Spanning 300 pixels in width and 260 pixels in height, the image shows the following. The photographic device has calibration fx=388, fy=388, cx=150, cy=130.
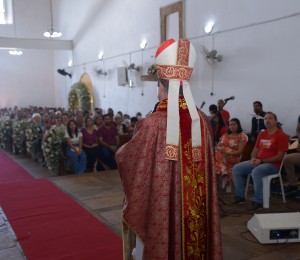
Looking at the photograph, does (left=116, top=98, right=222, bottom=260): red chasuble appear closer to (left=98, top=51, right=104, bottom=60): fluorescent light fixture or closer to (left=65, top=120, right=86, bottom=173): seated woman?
(left=65, top=120, right=86, bottom=173): seated woman

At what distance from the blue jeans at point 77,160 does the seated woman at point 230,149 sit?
3014mm

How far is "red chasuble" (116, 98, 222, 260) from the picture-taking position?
239 cm

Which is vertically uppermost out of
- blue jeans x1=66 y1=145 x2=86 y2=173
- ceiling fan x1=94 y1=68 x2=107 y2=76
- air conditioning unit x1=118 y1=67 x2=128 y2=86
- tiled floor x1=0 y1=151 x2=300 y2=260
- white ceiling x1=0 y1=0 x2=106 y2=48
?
white ceiling x1=0 y1=0 x2=106 y2=48

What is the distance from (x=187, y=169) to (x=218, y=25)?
24.7 feet

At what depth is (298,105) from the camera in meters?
7.31

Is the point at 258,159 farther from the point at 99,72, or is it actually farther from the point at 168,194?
→ the point at 99,72

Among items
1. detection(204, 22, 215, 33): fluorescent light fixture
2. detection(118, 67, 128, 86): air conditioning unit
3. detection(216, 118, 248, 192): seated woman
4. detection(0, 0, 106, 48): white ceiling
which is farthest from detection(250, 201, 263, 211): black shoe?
detection(0, 0, 106, 48): white ceiling

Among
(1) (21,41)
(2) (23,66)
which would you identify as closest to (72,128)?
(1) (21,41)

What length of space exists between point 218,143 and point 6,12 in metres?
17.1

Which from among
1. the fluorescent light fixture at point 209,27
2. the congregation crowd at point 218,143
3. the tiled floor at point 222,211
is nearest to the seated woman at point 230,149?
the congregation crowd at point 218,143

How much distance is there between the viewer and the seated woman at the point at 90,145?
8172 mm

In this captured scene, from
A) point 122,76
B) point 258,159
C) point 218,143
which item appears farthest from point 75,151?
point 122,76

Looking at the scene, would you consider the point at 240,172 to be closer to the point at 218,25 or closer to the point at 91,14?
the point at 218,25

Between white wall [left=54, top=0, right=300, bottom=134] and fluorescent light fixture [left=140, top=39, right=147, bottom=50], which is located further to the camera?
fluorescent light fixture [left=140, top=39, right=147, bottom=50]
